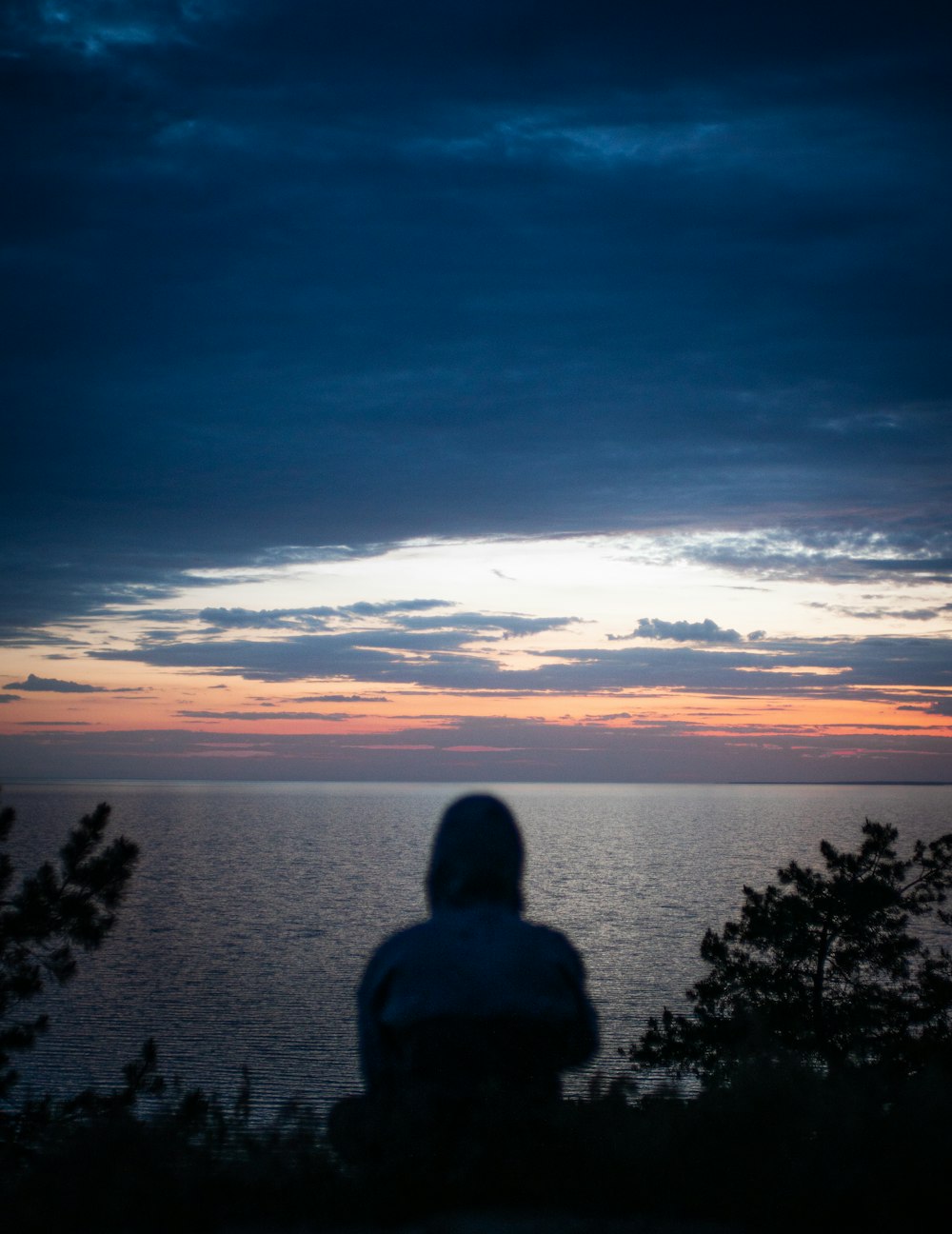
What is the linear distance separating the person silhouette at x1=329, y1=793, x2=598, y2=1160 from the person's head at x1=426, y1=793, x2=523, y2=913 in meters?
0.13

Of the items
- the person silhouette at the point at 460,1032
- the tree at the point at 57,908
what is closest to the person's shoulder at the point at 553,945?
the person silhouette at the point at 460,1032

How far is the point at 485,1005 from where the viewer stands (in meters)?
5.57

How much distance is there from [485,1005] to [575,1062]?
814 millimetres

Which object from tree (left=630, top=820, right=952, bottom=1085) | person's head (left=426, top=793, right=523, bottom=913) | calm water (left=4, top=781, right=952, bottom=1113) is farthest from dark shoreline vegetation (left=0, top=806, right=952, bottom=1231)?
calm water (left=4, top=781, right=952, bottom=1113)

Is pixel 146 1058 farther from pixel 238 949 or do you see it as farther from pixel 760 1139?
pixel 238 949

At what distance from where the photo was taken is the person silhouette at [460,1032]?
559 centimetres

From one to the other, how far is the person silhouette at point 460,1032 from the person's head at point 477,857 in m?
0.13

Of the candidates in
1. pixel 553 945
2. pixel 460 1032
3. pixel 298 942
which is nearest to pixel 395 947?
pixel 460 1032

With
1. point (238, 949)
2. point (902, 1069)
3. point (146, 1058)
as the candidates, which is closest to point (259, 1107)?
point (146, 1058)

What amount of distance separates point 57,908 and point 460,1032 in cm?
1063

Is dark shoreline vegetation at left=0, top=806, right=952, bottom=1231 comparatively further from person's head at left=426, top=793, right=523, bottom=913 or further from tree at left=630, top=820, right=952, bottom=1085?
tree at left=630, top=820, right=952, bottom=1085

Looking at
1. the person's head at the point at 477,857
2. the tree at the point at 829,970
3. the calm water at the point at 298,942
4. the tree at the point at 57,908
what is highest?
the person's head at the point at 477,857

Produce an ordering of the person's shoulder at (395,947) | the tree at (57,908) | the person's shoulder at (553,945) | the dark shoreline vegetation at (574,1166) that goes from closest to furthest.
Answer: the dark shoreline vegetation at (574,1166)
the person's shoulder at (395,947)
the person's shoulder at (553,945)
the tree at (57,908)

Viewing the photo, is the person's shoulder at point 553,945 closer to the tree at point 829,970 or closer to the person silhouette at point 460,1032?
the person silhouette at point 460,1032
